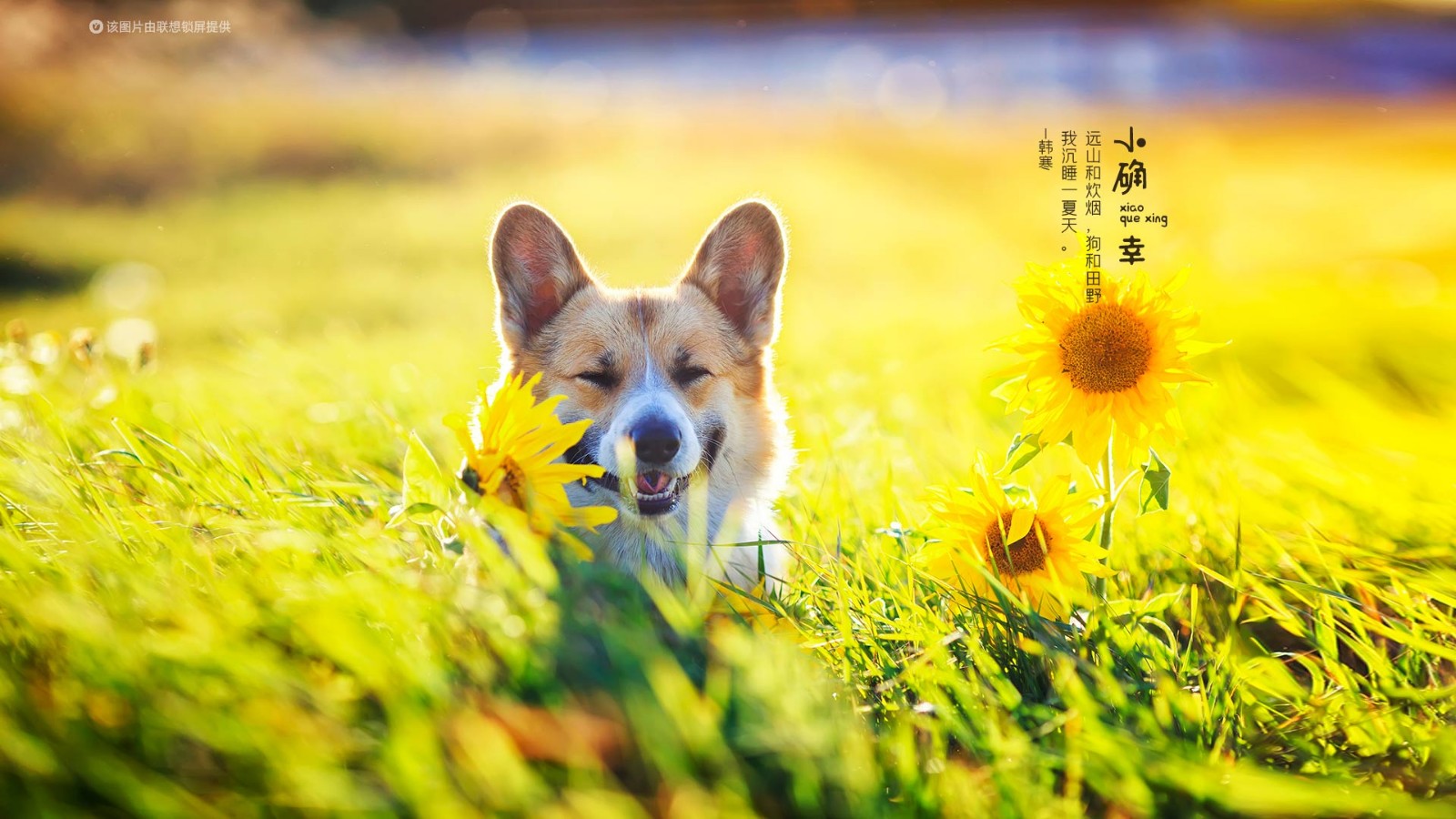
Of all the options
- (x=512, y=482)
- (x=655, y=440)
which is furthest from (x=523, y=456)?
(x=655, y=440)

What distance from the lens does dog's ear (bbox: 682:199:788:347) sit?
10.4ft

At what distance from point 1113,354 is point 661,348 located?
60.1 inches

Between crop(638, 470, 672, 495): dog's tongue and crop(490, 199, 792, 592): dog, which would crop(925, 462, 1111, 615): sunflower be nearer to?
crop(490, 199, 792, 592): dog

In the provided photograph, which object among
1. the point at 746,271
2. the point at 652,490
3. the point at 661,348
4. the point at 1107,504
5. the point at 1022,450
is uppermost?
the point at 746,271

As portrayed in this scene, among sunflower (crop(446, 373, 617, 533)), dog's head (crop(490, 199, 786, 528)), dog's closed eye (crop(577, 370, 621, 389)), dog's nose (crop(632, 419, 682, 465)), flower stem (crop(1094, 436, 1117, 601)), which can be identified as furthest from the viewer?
dog's closed eye (crop(577, 370, 621, 389))

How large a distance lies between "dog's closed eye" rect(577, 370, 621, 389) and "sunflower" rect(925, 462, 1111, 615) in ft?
4.08

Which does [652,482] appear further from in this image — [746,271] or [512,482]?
[746,271]

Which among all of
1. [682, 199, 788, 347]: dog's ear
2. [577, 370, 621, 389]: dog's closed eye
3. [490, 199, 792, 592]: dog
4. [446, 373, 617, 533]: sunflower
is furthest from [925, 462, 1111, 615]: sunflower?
[682, 199, 788, 347]: dog's ear

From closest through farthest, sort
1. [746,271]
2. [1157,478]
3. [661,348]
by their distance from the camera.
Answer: [1157,478] < [661,348] < [746,271]

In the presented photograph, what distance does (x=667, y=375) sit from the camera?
2908mm

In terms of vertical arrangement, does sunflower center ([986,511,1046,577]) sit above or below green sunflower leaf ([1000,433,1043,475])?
below

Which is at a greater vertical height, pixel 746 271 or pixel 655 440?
pixel 746 271

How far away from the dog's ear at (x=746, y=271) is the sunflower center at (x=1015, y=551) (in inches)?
60.4

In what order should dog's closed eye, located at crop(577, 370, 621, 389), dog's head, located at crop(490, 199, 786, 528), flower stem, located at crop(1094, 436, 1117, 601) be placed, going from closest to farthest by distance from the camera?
flower stem, located at crop(1094, 436, 1117, 601) < dog's head, located at crop(490, 199, 786, 528) < dog's closed eye, located at crop(577, 370, 621, 389)
